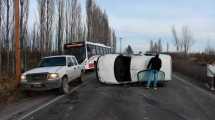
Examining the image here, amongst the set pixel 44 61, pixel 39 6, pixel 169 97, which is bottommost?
pixel 169 97

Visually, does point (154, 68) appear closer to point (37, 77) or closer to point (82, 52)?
point (37, 77)

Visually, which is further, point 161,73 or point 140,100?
point 161,73

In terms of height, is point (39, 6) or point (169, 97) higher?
point (39, 6)

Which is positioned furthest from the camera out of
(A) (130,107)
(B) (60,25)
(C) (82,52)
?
(B) (60,25)

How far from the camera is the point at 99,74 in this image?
23.8 m

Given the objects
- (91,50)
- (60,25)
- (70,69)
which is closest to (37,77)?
(70,69)

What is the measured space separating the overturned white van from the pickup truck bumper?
5.47 meters


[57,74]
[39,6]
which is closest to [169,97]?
[57,74]

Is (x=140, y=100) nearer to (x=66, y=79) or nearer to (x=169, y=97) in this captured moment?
(x=169, y=97)

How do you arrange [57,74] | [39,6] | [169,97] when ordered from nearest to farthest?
1. [169,97]
2. [57,74]
3. [39,6]

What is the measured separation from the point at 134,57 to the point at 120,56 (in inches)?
47.1

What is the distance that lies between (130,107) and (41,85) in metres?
5.52

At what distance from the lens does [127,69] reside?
23969 mm

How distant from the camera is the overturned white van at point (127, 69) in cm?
2288
